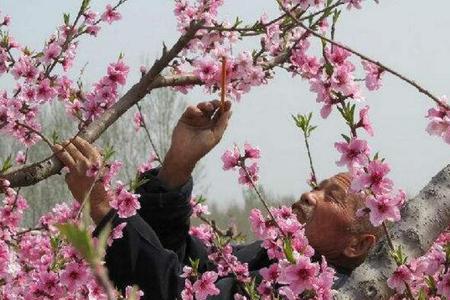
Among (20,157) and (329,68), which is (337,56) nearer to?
(329,68)

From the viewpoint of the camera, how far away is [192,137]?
253cm

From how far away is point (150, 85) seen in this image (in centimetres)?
279

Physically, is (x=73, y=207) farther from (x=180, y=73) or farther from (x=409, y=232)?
(x=409, y=232)

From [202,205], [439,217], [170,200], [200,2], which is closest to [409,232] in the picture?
[439,217]

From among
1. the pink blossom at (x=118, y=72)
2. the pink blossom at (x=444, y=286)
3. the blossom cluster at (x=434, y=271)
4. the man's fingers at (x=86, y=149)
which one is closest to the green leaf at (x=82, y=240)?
the blossom cluster at (x=434, y=271)

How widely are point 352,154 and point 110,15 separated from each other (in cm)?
240

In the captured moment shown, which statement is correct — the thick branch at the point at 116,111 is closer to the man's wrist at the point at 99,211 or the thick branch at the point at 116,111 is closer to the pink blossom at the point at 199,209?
the man's wrist at the point at 99,211

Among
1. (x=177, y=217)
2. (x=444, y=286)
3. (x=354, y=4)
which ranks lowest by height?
(x=444, y=286)

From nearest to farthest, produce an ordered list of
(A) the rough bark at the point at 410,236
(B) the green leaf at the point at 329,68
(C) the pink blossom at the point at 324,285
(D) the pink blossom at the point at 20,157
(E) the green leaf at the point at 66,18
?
(A) the rough bark at the point at 410,236 → (C) the pink blossom at the point at 324,285 → (B) the green leaf at the point at 329,68 → (E) the green leaf at the point at 66,18 → (D) the pink blossom at the point at 20,157

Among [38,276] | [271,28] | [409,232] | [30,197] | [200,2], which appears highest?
[30,197]

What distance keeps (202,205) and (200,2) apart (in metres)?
1.52

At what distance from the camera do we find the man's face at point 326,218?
280 cm

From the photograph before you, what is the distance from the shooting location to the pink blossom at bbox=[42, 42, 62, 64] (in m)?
3.28

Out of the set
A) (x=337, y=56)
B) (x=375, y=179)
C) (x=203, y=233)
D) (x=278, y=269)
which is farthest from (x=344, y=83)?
(x=203, y=233)
